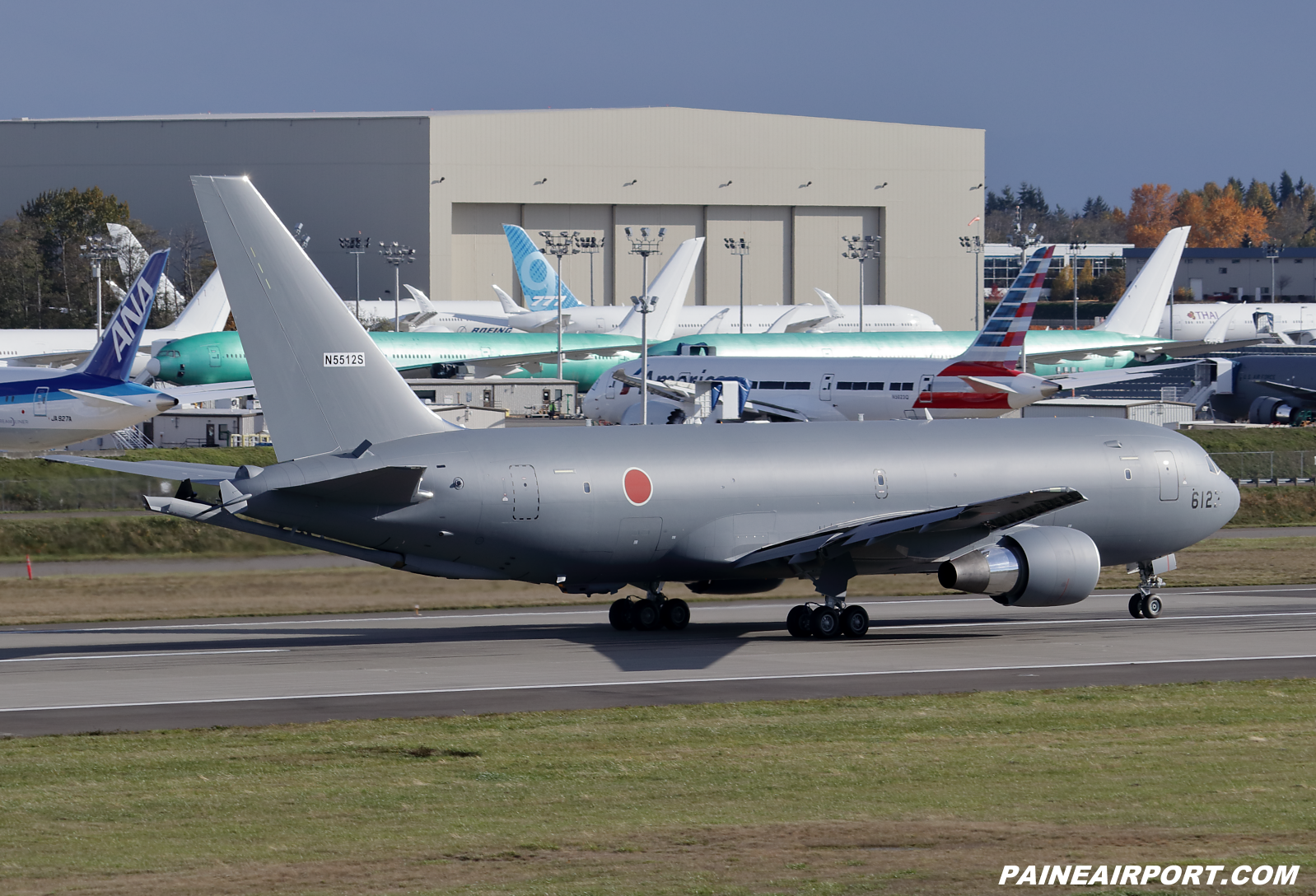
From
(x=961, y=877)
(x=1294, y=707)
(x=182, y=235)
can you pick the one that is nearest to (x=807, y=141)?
(x=182, y=235)

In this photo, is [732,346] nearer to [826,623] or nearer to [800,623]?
[800,623]

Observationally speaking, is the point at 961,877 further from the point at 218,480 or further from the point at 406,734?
the point at 218,480

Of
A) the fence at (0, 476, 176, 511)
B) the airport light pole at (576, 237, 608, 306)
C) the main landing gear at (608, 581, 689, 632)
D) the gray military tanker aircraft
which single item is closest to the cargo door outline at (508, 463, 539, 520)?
the gray military tanker aircraft

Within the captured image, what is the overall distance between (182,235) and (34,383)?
115484 mm

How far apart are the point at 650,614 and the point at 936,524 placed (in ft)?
21.9

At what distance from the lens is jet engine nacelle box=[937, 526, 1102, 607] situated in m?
31.1

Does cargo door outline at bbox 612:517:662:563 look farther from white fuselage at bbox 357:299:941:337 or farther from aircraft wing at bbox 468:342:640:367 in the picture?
white fuselage at bbox 357:299:941:337

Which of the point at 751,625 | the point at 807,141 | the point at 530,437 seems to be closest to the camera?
the point at 530,437

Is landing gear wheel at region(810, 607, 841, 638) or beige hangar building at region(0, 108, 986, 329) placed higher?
beige hangar building at region(0, 108, 986, 329)

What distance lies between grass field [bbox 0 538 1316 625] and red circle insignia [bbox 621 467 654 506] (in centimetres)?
714

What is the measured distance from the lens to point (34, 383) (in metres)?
63.5

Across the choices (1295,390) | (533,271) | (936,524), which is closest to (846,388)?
(1295,390)

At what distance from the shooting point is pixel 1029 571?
3133 cm

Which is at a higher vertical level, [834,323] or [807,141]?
[807,141]
